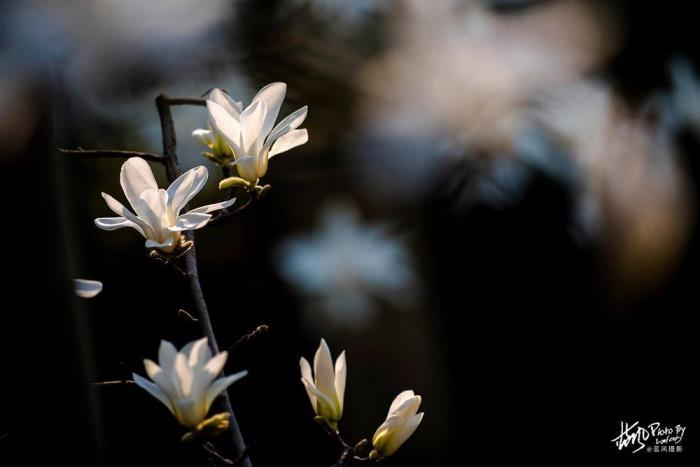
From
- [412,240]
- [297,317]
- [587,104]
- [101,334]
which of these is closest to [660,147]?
[587,104]

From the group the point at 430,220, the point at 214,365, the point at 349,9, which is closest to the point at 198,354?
the point at 214,365

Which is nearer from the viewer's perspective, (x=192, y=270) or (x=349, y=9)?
(x=192, y=270)

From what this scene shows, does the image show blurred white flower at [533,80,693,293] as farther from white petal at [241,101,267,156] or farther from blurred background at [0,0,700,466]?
white petal at [241,101,267,156]

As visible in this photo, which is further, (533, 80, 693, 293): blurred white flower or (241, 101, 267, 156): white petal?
(533, 80, 693, 293): blurred white flower

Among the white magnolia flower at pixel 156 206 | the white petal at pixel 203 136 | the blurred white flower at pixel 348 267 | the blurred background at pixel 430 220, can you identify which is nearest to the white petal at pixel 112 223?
the white magnolia flower at pixel 156 206

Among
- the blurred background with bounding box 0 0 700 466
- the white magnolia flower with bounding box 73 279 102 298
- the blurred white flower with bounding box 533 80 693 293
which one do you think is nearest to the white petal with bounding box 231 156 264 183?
the white magnolia flower with bounding box 73 279 102 298

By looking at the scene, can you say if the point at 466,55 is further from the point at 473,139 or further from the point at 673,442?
the point at 673,442

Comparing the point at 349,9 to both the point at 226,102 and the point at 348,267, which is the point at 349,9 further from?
the point at 226,102
